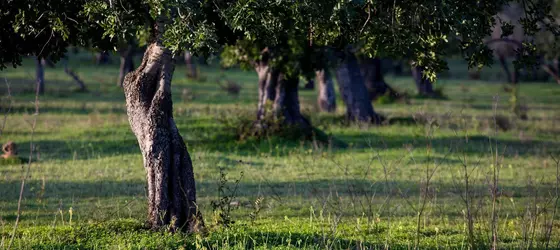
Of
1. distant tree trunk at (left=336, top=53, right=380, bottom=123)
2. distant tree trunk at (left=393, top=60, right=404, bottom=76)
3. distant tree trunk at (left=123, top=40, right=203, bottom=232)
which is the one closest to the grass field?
distant tree trunk at (left=123, top=40, right=203, bottom=232)

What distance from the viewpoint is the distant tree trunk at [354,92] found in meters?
28.8

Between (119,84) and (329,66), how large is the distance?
22716 millimetres

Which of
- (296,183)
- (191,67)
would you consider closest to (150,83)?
(296,183)

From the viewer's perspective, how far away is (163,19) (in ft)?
35.5

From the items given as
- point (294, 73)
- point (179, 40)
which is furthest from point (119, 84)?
point (179, 40)

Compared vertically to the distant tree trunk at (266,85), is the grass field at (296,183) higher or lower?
lower

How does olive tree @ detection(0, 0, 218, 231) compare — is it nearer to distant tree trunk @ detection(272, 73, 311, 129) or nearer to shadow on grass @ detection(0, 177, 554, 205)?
shadow on grass @ detection(0, 177, 554, 205)

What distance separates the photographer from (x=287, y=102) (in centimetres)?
2253

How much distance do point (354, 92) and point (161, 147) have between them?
1828 cm

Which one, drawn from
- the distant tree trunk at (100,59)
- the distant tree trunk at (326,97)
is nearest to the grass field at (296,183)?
the distant tree trunk at (326,97)

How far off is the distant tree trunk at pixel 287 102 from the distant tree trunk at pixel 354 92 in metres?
6.20

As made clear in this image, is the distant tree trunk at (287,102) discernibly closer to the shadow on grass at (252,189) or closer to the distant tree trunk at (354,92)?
the shadow on grass at (252,189)

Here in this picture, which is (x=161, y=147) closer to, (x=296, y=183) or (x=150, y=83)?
(x=150, y=83)

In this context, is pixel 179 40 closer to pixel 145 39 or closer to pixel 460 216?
pixel 460 216
